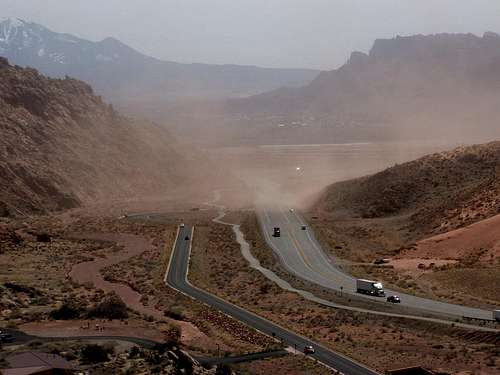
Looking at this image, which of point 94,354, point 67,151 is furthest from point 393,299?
point 67,151

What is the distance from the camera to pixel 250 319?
152 ft

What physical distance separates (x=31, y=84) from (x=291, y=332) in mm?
109024

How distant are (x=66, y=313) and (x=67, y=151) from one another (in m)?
92.5

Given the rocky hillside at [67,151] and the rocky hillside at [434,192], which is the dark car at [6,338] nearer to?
the rocky hillside at [434,192]

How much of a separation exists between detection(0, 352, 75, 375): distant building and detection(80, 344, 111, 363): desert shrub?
1.40 m

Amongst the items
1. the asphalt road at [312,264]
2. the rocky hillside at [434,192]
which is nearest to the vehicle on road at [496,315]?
the asphalt road at [312,264]

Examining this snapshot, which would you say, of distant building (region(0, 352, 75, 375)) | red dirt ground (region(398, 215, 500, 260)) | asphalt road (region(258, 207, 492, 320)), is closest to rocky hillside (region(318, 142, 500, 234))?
red dirt ground (region(398, 215, 500, 260))

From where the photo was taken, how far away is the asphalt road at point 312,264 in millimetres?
48469

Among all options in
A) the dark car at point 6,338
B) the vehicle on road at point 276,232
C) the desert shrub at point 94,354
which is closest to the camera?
the desert shrub at point 94,354

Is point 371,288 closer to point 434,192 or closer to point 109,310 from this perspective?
point 109,310

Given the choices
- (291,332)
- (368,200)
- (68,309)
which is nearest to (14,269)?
(68,309)

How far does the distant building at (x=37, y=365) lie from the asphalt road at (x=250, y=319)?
13.5 m

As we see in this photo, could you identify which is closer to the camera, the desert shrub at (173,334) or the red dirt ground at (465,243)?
the desert shrub at (173,334)

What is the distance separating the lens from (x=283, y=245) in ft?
260
